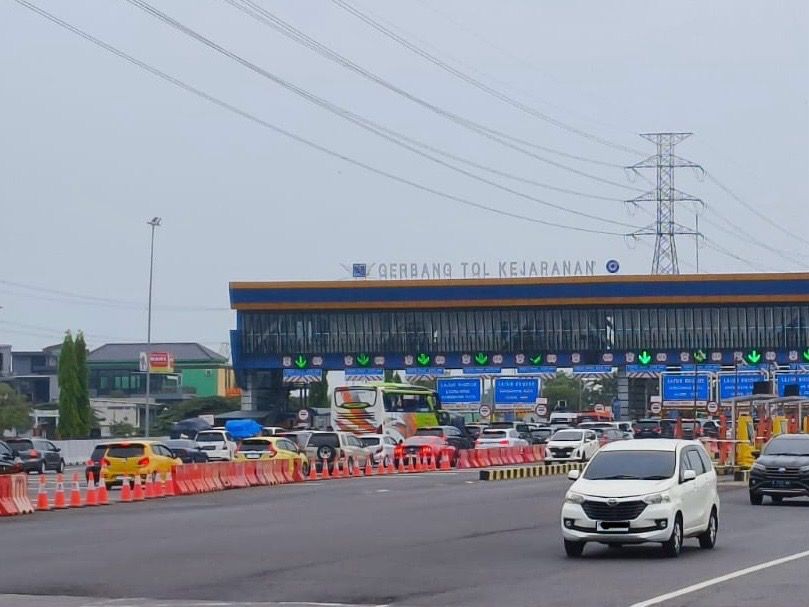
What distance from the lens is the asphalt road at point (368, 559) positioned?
653 inches

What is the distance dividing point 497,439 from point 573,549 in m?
44.2

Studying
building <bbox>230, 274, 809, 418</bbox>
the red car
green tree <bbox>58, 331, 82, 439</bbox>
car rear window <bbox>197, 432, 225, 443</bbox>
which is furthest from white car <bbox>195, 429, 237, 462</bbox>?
building <bbox>230, 274, 809, 418</bbox>

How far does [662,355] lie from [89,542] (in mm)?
78128

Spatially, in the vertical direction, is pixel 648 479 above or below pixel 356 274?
below

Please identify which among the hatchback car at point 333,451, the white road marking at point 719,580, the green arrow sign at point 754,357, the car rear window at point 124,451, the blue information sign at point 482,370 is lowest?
the white road marking at point 719,580

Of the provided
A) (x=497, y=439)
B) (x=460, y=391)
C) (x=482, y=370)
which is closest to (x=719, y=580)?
(x=497, y=439)

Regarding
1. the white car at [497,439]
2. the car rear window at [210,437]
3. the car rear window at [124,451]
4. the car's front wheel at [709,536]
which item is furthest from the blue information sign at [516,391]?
the car's front wheel at [709,536]

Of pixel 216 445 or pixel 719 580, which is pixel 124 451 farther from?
pixel 719 580

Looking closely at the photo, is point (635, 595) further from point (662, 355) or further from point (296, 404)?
point (296, 404)

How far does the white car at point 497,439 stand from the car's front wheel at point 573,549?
137 feet

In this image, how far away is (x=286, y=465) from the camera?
47.0 m

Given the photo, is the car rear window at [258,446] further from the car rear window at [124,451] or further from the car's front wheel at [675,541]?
the car's front wheel at [675,541]

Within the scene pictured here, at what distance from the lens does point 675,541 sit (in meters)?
20.8

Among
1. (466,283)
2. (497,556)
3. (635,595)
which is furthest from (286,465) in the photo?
(466,283)
